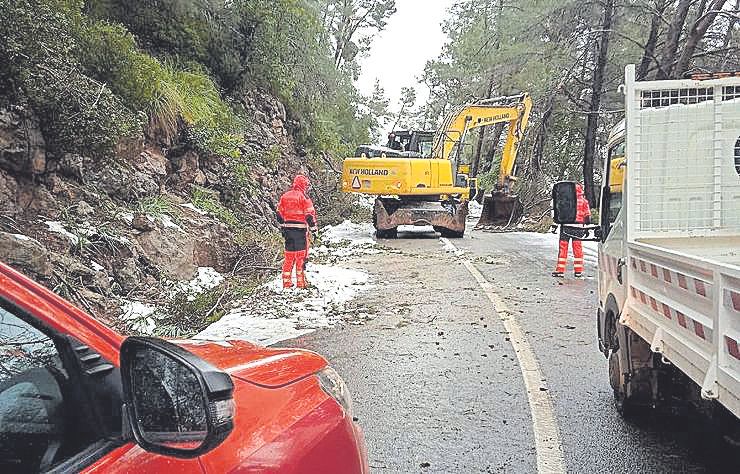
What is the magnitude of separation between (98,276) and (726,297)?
6.81 m

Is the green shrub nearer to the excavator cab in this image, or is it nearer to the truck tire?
the truck tire

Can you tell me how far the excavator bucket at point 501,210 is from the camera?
966 inches

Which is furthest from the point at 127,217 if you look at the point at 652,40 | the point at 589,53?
the point at 589,53

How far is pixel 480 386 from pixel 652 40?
55.1 feet

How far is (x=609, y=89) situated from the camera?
926 inches

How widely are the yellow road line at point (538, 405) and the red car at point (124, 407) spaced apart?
100 inches

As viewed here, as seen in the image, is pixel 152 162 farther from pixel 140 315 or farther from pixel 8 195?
pixel 140 315

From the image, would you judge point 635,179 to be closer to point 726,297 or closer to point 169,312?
point 726,297

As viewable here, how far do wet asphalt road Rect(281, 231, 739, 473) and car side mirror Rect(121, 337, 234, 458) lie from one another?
9.38ft

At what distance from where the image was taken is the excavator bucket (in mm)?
24531

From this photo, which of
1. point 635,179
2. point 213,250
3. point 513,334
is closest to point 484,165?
point 213,250

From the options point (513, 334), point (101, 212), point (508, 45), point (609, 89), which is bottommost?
point (513, 334)

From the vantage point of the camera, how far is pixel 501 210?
25.0 m

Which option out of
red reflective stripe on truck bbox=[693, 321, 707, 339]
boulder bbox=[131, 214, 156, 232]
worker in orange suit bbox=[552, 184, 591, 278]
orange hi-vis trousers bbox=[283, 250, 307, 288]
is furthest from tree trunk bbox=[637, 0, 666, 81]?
red reflective stripe on truck bbox=[693, 321, 707, 339]
